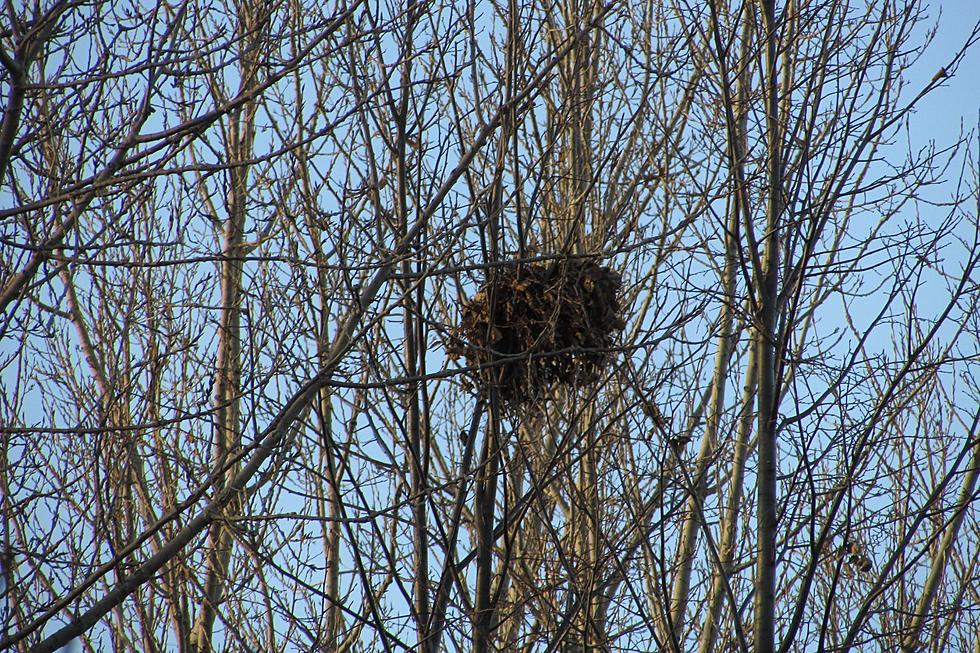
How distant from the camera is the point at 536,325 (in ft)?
13.2

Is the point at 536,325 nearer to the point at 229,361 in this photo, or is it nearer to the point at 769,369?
the point at 769,369

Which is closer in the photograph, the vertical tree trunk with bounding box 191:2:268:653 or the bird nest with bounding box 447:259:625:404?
the bird nest with bounding box 447:259:625:404

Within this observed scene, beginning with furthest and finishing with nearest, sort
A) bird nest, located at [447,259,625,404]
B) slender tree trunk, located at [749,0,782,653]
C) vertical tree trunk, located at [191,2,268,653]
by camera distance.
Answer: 1. vertical tree trunk, located at [191,2,268,653]
2. bird nest, located at [447,259,625,404]
3. slender tree trunk, located at [749,0,782,653]

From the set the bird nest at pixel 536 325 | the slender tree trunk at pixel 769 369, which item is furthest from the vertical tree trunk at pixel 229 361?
the slender tree trunk at pixel 769 369

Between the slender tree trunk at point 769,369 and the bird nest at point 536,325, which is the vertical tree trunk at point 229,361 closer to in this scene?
the bird nest at point 536,325

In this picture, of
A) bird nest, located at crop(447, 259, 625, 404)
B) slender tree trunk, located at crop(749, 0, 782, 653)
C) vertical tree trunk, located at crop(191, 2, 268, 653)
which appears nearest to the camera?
slender tree trunk, located at crop(749, 0, 782, 653)

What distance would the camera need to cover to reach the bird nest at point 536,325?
396 cm

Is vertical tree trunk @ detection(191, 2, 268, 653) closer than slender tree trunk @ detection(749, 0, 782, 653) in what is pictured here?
No

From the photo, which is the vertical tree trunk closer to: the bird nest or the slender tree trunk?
the bird nest

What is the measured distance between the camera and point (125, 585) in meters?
3.12

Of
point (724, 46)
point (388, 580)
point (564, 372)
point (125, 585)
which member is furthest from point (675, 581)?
point (125, 585)

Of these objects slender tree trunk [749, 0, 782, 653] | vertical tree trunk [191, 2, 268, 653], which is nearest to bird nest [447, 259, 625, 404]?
slender tree trunk [749, 0, 782, 653]

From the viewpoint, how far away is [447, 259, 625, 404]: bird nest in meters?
3.96

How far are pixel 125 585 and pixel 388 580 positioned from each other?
1851mm
